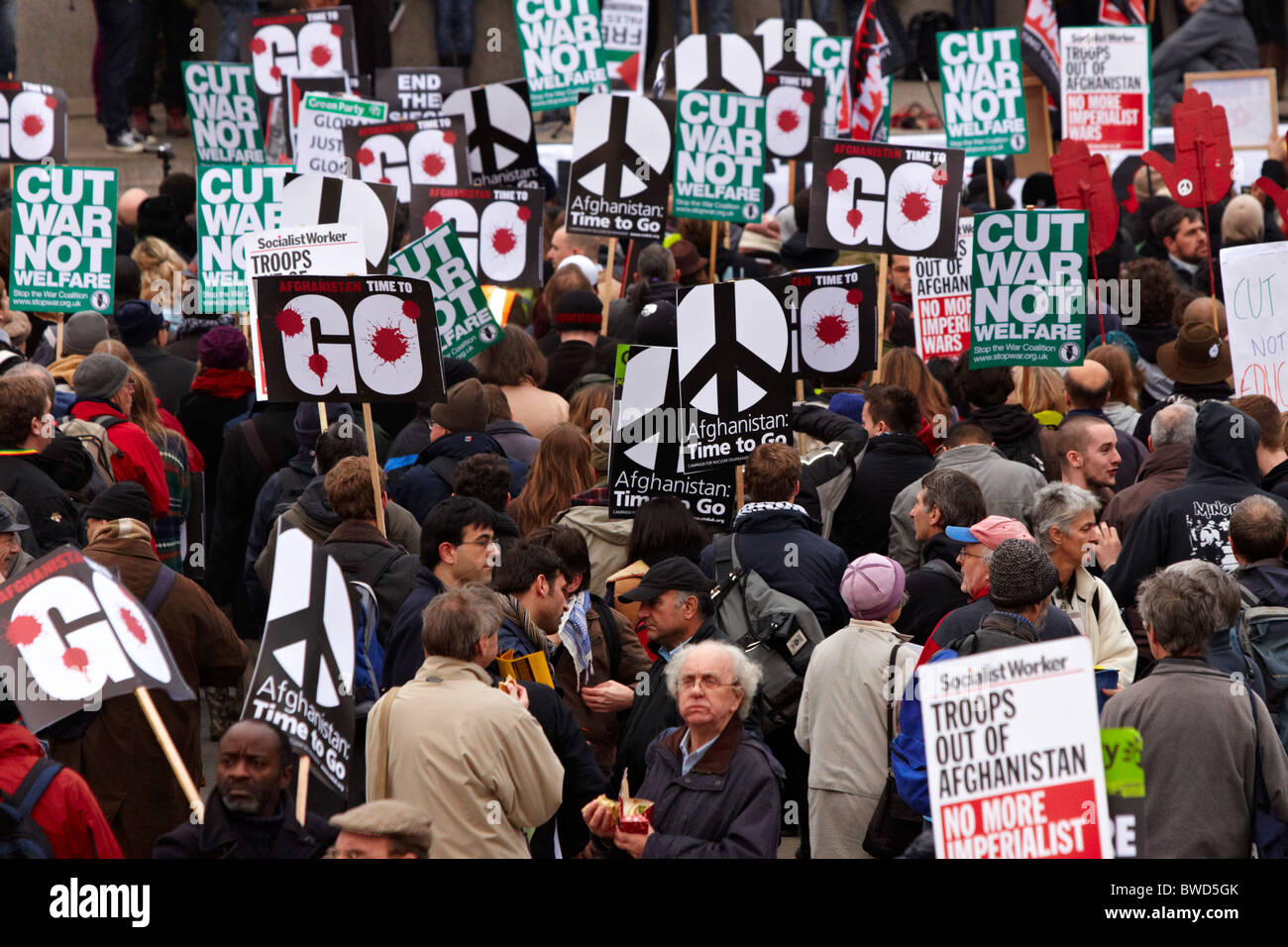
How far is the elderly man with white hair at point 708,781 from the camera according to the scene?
491cm

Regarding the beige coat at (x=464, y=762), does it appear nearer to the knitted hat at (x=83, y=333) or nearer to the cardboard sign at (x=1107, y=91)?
the knitted hat at (x=83, y=333)

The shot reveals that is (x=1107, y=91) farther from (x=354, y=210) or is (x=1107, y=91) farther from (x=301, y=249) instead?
(x=301, y=249)

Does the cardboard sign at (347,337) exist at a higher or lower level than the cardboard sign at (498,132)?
lower

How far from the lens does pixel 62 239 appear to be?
420 inches

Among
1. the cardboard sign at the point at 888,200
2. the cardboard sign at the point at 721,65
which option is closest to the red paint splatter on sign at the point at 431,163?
the cardboard sign at the point at 721,65

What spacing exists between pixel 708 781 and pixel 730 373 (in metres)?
2.86

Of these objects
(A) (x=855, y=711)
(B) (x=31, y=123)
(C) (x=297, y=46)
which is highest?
(C) (x=297, y=46)

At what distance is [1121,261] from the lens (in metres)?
13.0

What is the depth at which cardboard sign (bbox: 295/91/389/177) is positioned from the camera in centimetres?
1335

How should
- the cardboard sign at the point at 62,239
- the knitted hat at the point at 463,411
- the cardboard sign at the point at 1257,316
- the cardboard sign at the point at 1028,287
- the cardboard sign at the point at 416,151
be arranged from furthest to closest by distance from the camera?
the cardboard sign at the point at 416,151, the cardboard sign at the point at 62,239, the cardboard sign at the point at 1028,287, the cardboard sign at the point at 1257,316, the knitted hat at the point at 463,411

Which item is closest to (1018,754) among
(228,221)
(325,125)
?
(228,221)

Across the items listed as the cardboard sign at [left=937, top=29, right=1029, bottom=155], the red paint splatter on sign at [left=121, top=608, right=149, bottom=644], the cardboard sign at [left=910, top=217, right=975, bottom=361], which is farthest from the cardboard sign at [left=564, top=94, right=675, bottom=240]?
the red paint splatter on sign at [left=121, top=608, right=149, bottom=644]

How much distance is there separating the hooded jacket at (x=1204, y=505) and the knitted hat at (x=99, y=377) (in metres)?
4.69

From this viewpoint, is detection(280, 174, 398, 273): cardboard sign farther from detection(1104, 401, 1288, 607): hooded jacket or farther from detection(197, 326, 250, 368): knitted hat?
detection(1104, 401, 1288, 607): hooded jacket
